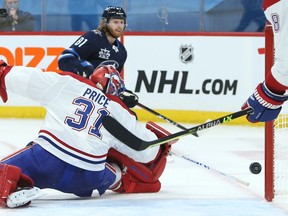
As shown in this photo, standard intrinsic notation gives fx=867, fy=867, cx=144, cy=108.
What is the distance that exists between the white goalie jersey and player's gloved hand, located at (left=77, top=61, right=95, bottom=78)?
2.47 feet

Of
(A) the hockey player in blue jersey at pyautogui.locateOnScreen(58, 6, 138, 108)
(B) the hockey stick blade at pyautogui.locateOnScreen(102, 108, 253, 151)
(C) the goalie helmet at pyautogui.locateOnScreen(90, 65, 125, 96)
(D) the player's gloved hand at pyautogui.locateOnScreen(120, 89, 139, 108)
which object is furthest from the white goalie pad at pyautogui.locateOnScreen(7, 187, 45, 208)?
(A) the hockey player in blue jersey at pyautogui.locateOnScreen(58, 6, 138, 108)

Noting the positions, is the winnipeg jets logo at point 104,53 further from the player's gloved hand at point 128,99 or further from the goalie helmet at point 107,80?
the goalie helmet at point 107,80

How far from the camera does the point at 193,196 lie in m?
3.79

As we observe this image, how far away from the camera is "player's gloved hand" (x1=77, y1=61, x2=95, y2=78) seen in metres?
4.45

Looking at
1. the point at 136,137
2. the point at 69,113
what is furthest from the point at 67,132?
the point at 136,137

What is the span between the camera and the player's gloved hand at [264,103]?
299 cm

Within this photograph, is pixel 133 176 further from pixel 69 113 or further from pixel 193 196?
pixel 69 113

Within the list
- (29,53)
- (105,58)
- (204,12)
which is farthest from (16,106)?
(105,58)

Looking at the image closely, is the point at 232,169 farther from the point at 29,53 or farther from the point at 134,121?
the point at 29,53

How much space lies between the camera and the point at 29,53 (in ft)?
24.4

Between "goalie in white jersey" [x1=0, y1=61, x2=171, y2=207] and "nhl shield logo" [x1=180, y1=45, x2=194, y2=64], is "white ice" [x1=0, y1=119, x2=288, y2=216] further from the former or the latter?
"nhl shield logo" [x1=180, y1=45, x2=194, y2=64]

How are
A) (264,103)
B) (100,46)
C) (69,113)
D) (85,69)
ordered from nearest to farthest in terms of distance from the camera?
(264,103) < (69,113) < (85,69) < (100,46)

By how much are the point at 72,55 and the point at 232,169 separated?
108 centimetres

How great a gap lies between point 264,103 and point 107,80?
0.95m
